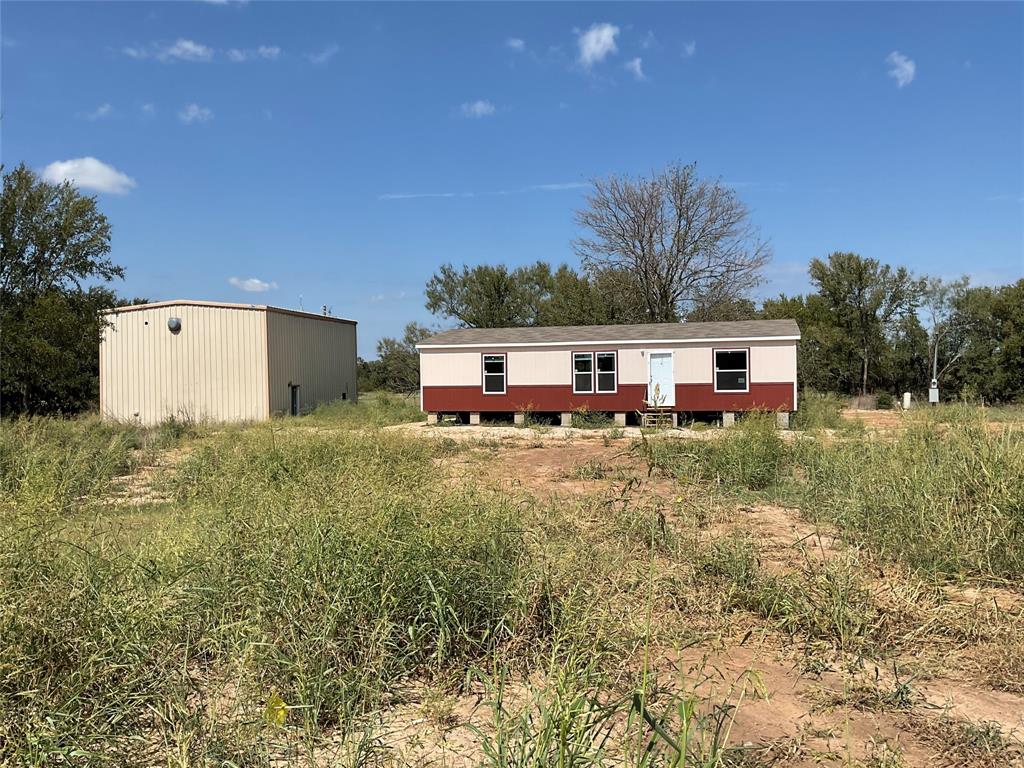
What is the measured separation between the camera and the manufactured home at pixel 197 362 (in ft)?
76.4

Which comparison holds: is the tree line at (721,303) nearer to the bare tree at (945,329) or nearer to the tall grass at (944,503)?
the bare tree at (945,329)

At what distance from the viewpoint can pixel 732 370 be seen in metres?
19.6

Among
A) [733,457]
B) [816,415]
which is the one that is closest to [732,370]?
[816,415]

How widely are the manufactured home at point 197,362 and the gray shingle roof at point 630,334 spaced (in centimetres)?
547

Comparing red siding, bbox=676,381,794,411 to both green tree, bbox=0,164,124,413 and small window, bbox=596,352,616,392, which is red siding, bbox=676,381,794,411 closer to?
small window, bbox=596,352,616,392

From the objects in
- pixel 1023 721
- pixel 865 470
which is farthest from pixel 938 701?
pixel 865 470

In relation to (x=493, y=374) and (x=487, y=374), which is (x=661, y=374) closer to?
(x=493, y=374)

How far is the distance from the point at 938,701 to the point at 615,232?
31861 mm

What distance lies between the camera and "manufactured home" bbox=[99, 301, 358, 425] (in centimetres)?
2328

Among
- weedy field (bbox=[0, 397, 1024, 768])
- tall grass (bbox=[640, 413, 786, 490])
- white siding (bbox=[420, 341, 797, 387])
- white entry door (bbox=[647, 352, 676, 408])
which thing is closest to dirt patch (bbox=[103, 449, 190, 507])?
weedy field (bbox=[0, 397, 1024, 768])

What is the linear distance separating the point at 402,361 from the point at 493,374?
19.3 m

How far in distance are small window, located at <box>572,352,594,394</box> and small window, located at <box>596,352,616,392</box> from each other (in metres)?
0.21

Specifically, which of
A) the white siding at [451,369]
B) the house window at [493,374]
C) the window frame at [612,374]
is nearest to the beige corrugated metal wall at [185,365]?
the white siding at [451,369]

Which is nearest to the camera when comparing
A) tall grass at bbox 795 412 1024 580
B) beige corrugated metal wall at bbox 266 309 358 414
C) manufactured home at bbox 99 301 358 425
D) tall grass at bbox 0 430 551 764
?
tall grass at bbox 0 430 551 764
